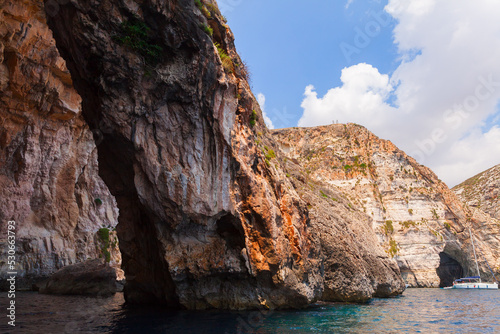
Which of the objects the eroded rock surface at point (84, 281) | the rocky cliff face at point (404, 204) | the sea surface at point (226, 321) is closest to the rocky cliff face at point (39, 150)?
the eroded rock surface at point (84, 281)

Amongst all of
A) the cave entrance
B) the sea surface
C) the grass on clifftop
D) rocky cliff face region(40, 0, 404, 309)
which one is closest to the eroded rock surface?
the sea surface

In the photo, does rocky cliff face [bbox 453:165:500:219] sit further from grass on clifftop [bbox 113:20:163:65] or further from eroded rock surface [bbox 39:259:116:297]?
grass on clifftop [bbox 113:20:163:65]

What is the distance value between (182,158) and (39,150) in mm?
20250

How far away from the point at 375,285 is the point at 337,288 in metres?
4.50

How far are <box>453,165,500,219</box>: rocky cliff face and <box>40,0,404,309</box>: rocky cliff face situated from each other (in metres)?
69.7

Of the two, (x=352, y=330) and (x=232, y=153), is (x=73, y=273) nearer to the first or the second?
(x=232, y=153)

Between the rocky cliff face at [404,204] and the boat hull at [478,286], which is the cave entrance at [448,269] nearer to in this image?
the rocky cliff face at [404,204]

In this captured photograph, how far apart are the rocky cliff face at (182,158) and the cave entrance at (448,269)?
62.8 metres

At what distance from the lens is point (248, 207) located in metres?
15.2

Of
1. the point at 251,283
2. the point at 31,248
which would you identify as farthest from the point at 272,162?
the point at 31,248

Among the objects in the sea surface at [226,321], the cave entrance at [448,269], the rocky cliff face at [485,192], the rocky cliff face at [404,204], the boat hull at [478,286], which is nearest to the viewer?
the sea surface at [226,321]

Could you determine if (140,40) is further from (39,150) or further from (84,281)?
(39,150)

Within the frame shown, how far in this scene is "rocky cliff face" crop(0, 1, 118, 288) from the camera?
2191 centimetres

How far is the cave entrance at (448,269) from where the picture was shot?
6544 centimetres
